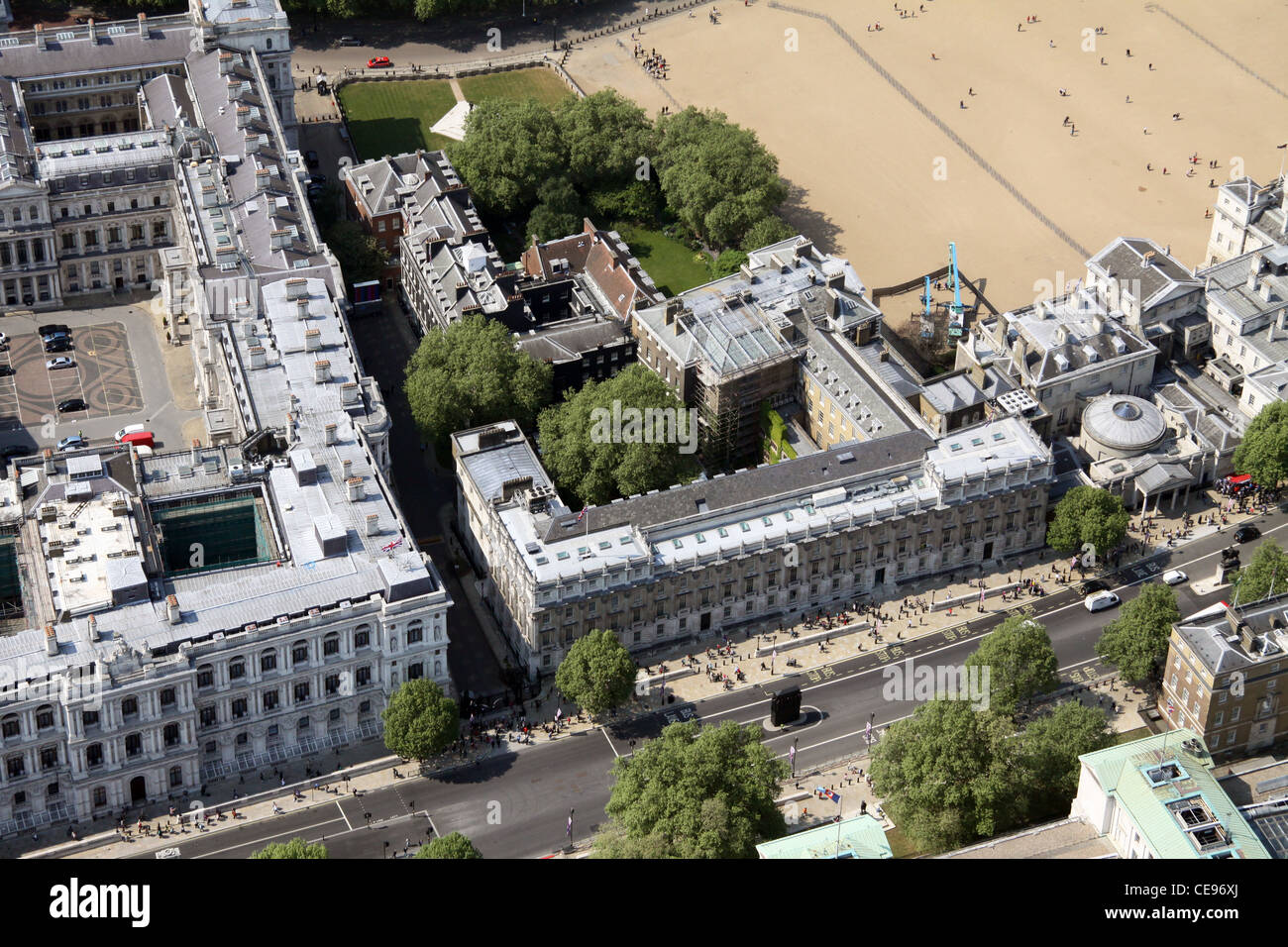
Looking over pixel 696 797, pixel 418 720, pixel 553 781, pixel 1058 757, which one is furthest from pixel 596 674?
pixel 1058 757

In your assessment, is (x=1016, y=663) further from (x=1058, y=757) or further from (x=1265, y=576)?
(x=1265, y=576)

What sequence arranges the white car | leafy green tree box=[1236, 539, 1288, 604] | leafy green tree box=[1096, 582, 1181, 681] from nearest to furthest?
leafy green tree box=[1096, 582, 1181, 681] < leafy green tree box=[1236, 539, 1288, 604] < the white car

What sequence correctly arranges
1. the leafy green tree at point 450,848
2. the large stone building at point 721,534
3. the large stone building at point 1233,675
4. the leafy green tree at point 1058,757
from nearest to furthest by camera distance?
the leafy green tree at point 450,848
the leafy green tree at point 1058,757
the large stone building at point 1233,675
the large stone building at point 721,534

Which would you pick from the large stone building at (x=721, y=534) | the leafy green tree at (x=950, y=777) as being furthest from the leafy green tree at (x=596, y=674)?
the leafy green tree at (x=950, y=777)

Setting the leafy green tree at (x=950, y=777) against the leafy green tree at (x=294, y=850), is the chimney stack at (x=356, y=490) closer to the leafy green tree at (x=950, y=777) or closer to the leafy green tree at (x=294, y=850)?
the leafy green tree at (x=294, y=850)

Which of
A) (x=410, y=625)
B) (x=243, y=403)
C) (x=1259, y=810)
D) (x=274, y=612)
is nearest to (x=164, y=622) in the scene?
(x=274, y=612)

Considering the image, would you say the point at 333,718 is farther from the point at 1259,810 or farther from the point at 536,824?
the point at 1259,810

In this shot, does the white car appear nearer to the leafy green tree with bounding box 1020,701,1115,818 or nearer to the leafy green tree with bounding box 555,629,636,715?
the leafy green tree with bounding box 1020,701,1115,818

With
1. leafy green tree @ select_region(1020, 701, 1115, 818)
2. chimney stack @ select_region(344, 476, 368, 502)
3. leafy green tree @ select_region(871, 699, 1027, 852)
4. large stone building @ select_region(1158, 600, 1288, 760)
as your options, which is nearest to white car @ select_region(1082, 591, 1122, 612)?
large stone building @ select_region(1158, 600, 1288, 760)
